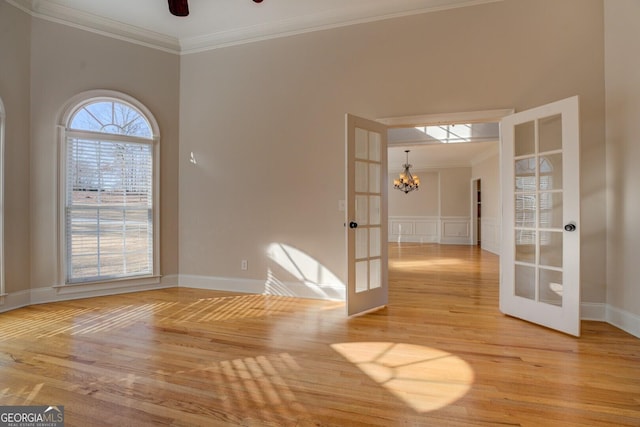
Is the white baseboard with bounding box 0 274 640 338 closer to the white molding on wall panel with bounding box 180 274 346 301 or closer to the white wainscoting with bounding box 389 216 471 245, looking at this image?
the white molding on wall panel with bounding box 180 274 346 301

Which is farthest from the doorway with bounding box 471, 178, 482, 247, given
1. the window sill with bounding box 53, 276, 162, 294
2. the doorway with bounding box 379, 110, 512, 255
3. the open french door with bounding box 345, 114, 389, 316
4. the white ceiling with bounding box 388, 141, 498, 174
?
the window sill with bounding box 53, 276, 162, 294

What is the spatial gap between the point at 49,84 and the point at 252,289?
3386 millimetres

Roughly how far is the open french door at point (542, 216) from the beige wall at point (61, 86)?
13.9 feet

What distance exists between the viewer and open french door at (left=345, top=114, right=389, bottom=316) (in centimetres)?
338

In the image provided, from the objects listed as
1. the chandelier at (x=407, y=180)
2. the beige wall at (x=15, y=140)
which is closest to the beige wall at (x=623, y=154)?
the beige wall at (x=15, y=140)

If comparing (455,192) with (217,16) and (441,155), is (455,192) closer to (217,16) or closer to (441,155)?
(441,155)

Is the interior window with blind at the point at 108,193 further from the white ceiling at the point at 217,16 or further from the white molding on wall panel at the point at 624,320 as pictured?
the white molding on wall panel at the point at 624,320

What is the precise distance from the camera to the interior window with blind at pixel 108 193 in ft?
13.2

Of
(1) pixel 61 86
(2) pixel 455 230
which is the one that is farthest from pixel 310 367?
(2) pixel 455 230

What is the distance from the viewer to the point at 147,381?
206cm

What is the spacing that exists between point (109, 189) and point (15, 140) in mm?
1004

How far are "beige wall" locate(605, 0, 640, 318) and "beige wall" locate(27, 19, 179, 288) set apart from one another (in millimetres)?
5066

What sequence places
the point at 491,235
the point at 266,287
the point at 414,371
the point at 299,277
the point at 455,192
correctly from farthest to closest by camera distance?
the point at 455,192 < the point at 491,235 < the point at 266,287 < the point at 299,277 < the point at 414,371

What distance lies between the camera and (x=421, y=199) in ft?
39.3
